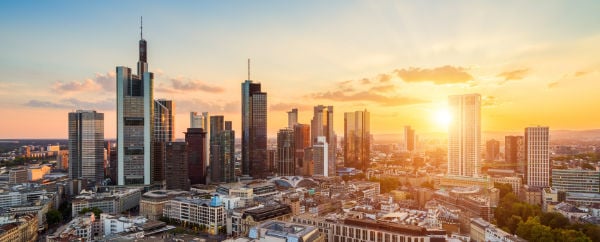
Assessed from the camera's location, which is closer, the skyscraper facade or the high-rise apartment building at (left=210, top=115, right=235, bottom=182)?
the high-rise apartment building at (left=210, top=115, right=235, bottom=182)

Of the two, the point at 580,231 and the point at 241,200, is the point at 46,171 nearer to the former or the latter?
the point at 241,200

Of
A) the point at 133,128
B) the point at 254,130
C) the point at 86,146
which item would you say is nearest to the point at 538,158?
the point at 254,130

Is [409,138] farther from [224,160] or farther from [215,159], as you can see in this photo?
[215,159]

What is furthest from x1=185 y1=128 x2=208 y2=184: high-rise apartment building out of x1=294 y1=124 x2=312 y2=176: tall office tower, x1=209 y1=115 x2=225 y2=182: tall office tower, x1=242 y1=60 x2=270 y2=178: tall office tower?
x1=294 y1=124 x2=312 y2=176: tall office tower

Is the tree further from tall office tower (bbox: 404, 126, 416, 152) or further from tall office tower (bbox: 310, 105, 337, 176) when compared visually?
tall office tower (bbox: 404, 126, 416, 152)

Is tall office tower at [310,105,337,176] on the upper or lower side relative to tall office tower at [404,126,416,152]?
upper

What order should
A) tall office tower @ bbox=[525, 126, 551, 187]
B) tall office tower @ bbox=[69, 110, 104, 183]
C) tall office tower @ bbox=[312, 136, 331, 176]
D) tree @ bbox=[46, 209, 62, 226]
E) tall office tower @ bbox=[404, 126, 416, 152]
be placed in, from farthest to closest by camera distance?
tall office tower @ bbox=[404, 126, 416, 152]
tall office tower @ bbox=[312, 136, 331, 176]
tall office tower @ bbox=[69, 110, 104, 183]
tall office tower @ bbox=[525, 126, 551, 187]
tree @ bbox=[46, 209, 62, 226]
